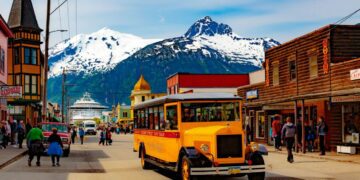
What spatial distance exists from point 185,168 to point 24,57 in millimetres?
47921

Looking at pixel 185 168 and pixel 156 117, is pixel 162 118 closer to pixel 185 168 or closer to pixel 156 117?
pixel 156 117

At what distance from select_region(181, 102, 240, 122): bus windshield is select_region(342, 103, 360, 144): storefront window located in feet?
42.7


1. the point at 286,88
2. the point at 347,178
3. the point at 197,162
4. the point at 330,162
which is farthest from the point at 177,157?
the point at 286,88

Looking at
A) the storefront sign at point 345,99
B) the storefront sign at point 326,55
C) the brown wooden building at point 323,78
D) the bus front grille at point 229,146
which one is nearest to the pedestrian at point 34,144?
the bus front grille at point 229,146

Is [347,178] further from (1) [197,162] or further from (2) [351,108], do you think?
(2) [351,108]

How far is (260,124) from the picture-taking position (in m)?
41.5

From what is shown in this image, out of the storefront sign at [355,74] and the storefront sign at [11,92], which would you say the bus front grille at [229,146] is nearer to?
the storefront sign at [355,74]

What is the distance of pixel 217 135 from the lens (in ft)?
49.4

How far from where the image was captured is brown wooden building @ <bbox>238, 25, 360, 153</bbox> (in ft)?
92.6

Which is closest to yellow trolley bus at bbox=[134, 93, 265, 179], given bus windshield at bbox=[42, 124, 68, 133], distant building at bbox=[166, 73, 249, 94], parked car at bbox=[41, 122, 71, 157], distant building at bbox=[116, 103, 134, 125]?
parked car at bbox=[41, 122, 71, 157]

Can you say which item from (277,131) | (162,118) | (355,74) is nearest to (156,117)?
(162,118)

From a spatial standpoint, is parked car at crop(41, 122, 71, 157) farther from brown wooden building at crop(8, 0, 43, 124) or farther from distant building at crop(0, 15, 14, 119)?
brown wooden building at crop(8, 0, 43, 124)

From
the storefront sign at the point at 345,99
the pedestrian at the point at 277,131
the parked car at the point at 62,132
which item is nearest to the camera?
the storefront sign at the point at 345,99

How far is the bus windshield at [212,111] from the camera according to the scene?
17094mm
